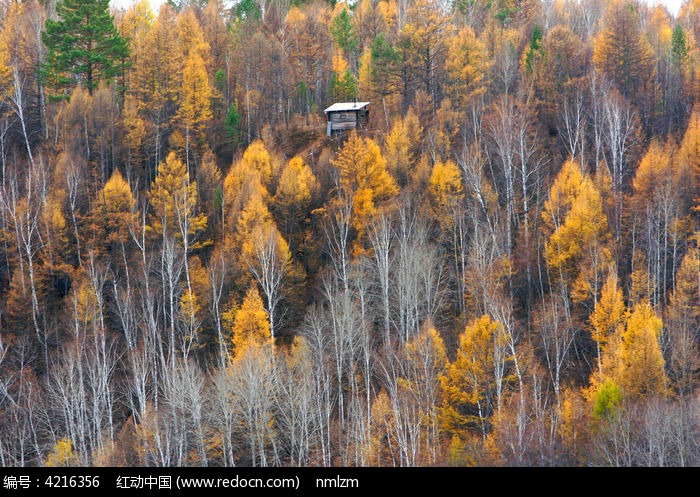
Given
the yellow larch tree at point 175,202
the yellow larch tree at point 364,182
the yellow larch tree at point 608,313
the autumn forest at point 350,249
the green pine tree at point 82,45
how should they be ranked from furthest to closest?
the green pine tree at point 82,45 → the yellow larch tree at point 175,202 → the yellow larch tree at point 364,182 → the yellow larch tree at point 608,313 → the autumn forest at point 350,249

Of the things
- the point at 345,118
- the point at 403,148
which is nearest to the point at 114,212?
the point at 345,118

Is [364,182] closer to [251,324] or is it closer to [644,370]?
[251,324]

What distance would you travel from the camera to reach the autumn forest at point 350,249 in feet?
109

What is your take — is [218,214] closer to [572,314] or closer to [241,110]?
[241,110]

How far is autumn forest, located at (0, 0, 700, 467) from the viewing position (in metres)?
33.1

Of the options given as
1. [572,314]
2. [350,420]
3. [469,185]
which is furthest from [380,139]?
[350,420]

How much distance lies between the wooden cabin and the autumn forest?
447 mm

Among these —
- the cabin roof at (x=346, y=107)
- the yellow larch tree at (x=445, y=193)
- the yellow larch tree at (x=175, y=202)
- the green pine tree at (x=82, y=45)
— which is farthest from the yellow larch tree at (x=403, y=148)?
the green pine tree at (x=82, y=45)

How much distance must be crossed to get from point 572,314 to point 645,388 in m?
7.02

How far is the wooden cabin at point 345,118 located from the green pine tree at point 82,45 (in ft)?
53.4

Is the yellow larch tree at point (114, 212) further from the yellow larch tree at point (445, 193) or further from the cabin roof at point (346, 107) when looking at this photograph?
the yellow larch tree at point (445, 193)

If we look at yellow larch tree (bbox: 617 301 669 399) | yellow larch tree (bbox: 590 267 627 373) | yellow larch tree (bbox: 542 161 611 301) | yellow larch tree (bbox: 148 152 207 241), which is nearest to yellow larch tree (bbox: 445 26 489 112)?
yellow larch tree (bbox: 542 161 611 301)

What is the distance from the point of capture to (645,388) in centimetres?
3200
